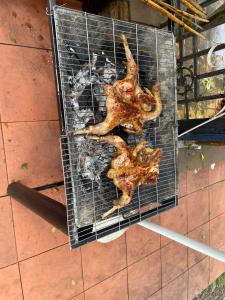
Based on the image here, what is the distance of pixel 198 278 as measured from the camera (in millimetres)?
4078

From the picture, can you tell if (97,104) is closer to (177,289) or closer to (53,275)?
(53,275)

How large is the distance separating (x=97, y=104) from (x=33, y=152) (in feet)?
3.16

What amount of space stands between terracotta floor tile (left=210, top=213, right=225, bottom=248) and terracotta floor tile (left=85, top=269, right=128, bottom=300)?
1.88m

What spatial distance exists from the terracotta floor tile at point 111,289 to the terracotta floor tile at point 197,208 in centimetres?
133

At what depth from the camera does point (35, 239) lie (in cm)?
244

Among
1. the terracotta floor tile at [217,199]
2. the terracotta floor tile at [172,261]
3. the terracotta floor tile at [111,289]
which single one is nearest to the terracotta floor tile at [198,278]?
the terracotta floor tile at [172,261]

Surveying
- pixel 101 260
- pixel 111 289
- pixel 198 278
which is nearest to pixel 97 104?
pixel 101 260

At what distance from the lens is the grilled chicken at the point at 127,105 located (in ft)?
5.65

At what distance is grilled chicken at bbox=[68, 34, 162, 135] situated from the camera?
5.65 ft

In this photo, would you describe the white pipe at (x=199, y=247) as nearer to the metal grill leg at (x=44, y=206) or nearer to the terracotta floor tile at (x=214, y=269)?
the metal grill leg at (x=44, y=206)

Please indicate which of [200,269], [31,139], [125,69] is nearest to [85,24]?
[125,69]

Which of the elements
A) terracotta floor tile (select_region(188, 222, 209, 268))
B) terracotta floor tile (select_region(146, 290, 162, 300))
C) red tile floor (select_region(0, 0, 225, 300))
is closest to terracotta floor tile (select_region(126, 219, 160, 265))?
red tile floor (select_region(0, 0, 225, 300))

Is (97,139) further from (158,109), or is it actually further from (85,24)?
(85,24)

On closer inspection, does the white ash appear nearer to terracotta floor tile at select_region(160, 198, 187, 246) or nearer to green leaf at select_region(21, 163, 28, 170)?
green leaf at select_region(21, 163, 28, 170)
